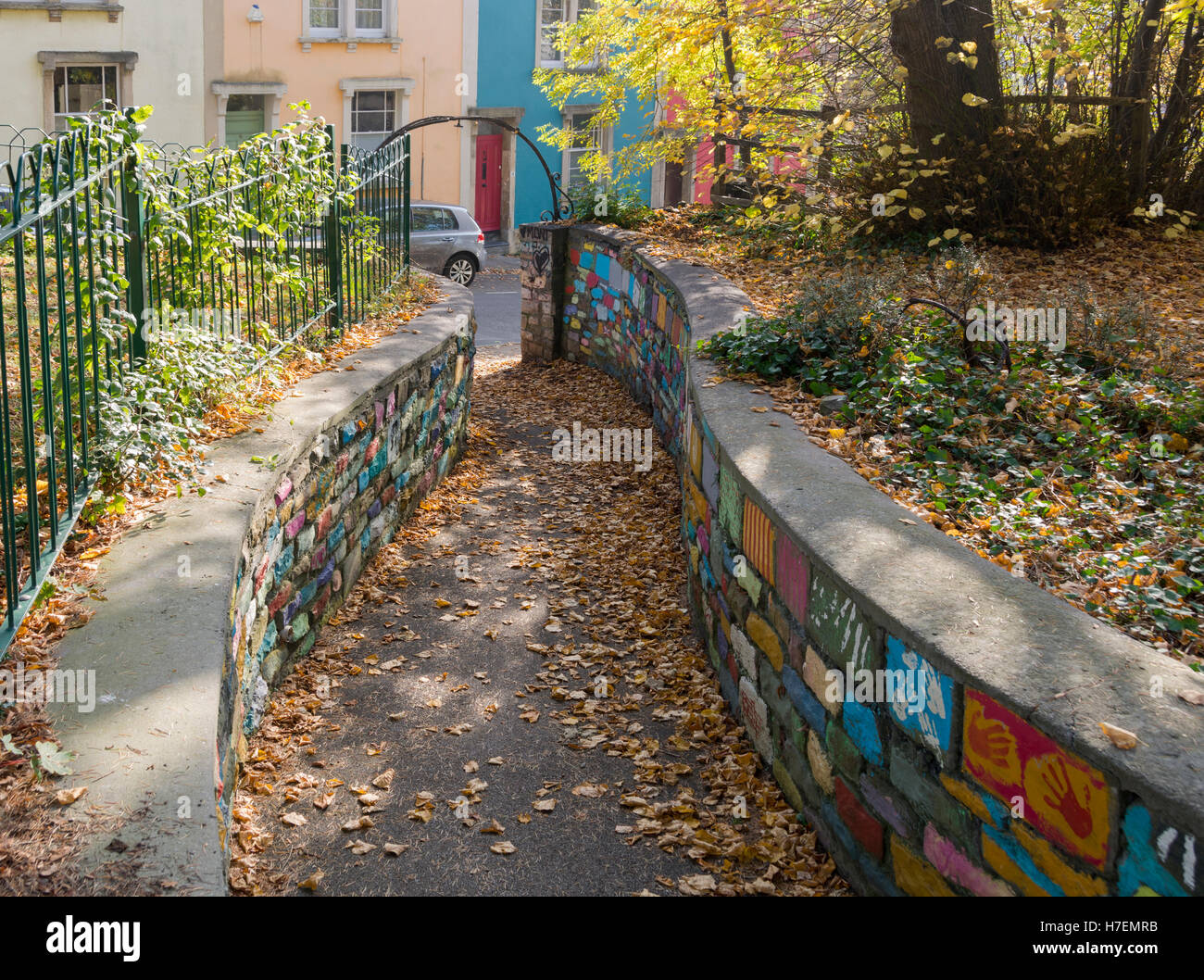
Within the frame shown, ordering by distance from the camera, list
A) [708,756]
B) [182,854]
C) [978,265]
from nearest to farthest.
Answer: [182,854]
[708,756]
[978,265]

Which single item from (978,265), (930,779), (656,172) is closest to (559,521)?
(978,265)

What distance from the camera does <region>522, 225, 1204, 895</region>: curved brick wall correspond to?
2439 millimetres

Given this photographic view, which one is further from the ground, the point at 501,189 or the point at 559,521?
the point at 501,189

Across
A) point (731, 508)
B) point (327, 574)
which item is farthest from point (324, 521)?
point (731, 508)

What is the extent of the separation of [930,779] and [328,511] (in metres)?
3.29

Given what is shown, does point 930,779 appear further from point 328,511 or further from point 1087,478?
point 328,511

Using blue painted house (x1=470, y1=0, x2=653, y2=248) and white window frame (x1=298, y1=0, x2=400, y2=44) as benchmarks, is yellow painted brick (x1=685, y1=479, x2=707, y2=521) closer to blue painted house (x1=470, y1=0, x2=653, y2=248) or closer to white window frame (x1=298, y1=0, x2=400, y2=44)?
blue painted house (x1=470, y1=0, x2=653, y2=248)

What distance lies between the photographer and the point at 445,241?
1942 cm

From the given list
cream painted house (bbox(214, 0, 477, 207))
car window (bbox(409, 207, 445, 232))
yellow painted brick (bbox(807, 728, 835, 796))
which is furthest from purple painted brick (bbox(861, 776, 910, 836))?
cream painted house (bbox(214, 0, 477, 207))

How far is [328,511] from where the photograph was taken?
18.0 ft

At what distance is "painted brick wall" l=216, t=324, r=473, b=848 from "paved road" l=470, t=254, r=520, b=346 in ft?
27.1

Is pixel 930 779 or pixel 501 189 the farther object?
pixel 501 189

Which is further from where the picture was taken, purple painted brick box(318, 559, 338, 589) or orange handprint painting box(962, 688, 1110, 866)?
purple painted brick box(318, 559, 338, 589)

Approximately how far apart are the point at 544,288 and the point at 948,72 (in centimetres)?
519
